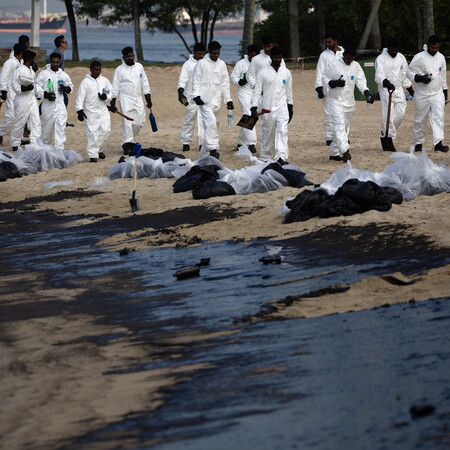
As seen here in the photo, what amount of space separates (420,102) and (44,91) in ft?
19.5

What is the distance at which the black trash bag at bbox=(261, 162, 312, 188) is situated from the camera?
14.4 meters

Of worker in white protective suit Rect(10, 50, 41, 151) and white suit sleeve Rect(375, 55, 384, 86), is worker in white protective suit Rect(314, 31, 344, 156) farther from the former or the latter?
worker in white protective suit Rect(10, 50, 41, 151)

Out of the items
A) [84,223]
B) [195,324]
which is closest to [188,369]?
[195,324]

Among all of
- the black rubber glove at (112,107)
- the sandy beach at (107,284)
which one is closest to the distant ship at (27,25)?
the black rubber glove at (112,107)

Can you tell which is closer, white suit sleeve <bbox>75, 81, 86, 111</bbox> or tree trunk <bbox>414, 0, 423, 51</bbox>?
white suit sleeve <bbox>75, 81, 86, 111</bbox>

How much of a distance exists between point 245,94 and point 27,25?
17346 cm

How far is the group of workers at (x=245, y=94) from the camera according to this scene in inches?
667

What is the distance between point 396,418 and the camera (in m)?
Answer: 5.54

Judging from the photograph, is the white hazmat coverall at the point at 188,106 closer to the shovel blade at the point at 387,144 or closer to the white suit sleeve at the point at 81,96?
the white suit sleeve at the point at 81,96

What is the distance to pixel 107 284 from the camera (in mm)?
9625

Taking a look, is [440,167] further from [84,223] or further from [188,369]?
[188,369]

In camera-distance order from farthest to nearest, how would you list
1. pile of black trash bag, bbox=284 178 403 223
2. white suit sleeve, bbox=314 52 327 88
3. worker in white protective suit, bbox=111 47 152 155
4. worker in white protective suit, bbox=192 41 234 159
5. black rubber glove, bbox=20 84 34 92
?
black rubber glove, bbox=20 84 34 92
worker in white protective suit, bbox=111 47 152 155
worker in white protective suit, bbox=192 41 234 159
white suit sleeve, bbox=314 52 327 88
pile of black trash bag, bbox=284 178 403 223

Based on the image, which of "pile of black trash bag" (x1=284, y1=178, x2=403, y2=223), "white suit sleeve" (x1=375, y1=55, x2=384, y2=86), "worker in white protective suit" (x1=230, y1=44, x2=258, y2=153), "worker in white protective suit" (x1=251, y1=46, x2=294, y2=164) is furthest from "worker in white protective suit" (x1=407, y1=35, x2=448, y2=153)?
"pile of black trash bag" (x1=284, y1=178, x2=403, y2=223)

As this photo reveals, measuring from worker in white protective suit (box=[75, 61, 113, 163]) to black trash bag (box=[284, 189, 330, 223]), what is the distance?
7.24m
